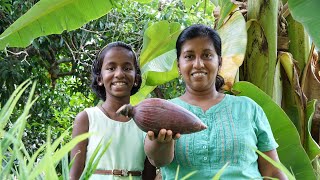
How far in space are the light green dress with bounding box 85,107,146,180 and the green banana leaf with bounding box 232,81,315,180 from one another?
423mm

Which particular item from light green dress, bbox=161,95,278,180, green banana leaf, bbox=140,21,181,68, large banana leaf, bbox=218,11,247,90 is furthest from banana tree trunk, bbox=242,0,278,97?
light green dress, bbox=161,95,278,180

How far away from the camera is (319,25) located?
154cm

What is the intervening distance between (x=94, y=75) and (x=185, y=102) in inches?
15.2

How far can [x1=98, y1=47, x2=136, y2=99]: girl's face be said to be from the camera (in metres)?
1.51

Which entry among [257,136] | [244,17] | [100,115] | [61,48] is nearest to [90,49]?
[61,48]

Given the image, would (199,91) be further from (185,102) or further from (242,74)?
(242,74)

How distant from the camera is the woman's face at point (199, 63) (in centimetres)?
136

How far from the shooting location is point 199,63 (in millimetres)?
1360

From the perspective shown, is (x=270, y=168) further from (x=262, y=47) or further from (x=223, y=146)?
(x=262, y=47)

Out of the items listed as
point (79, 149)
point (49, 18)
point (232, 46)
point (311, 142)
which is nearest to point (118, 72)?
point (79, 149)

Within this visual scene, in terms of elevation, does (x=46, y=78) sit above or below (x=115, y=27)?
below

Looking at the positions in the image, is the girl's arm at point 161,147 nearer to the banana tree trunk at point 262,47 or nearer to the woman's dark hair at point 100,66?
the woman's dark hair at point 100,66

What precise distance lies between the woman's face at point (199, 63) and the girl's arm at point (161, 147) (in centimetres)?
24

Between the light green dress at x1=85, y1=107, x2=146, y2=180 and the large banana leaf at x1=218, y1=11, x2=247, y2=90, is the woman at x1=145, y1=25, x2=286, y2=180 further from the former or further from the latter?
the large banana leaf at x1=218, y1=11, x2=247, y2=90
